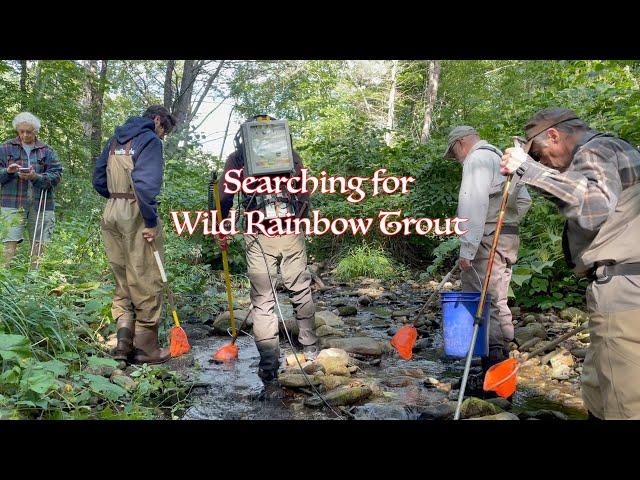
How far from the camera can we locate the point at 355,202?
8.52 metres

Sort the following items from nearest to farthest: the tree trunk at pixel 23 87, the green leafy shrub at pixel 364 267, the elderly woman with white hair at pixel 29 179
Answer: the elderly woman with white hair at pixel 29 179, the tree trunk at pixel 23 87, the green leafy shrub at pixel 364 267

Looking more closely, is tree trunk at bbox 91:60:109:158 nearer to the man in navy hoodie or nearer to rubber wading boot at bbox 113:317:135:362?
the man in navy hoodie

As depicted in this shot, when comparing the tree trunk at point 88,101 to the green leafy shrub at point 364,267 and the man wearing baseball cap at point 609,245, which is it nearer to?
the green leafy shrub at point 364,267

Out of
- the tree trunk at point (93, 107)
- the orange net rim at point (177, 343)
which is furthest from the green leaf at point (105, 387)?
the tree trunk at point (93, 107)

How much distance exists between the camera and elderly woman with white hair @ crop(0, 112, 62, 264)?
480cm

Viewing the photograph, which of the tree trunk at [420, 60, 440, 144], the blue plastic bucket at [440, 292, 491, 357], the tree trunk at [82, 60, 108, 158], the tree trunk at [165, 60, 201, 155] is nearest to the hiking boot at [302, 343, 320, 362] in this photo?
the blue plastic bucket at [440, 292, 491, 357]

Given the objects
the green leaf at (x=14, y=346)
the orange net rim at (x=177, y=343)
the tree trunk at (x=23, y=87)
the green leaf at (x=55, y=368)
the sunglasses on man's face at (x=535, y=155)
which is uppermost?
the tree trunk at (x=23, y=87)

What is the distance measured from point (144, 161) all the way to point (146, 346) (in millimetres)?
1258

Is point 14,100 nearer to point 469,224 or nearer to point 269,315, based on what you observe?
point 269,315

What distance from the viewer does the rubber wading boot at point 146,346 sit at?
3857 mm

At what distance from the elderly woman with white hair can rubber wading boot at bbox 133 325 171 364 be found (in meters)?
1.56

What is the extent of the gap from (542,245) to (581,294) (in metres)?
0.60

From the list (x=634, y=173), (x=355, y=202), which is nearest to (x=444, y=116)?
(x=355, y=202)

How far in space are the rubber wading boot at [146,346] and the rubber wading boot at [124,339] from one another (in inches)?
1.5
